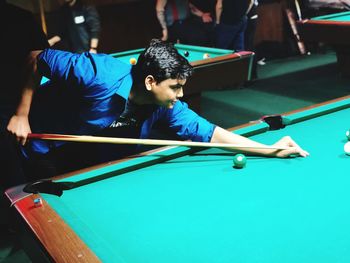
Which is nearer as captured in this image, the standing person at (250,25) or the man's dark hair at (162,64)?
→ the man's dark hair at (162,64)

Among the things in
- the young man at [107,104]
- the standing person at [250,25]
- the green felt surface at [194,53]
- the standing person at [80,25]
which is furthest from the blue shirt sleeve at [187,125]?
the standing person at [250,25]

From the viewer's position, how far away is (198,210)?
→ 1339 mm

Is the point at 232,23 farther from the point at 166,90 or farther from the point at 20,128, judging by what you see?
the point at 20,128

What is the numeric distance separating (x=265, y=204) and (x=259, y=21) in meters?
6.27

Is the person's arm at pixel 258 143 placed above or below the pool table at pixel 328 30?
above

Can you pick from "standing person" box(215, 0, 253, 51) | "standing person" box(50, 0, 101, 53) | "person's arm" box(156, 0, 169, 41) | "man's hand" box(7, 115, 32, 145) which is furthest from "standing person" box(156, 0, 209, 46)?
"man's hand" box(7, 115, 32, 145)

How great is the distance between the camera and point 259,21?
714 centimetres

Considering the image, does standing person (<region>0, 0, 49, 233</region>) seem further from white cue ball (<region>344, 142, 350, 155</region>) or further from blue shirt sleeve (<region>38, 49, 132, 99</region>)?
white cue ball (<region>344, 142, 350, 155</region>)

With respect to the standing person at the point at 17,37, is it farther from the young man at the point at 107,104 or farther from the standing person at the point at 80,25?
the standing person at the point at 80,25

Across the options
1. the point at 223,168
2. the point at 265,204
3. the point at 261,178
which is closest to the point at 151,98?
the point at 223,168

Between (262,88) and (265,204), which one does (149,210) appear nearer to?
(265,204)

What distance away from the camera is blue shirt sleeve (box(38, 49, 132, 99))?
5.85 ft

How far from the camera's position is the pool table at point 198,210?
1.12 metres

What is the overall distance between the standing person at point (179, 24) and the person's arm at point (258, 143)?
435 cm
